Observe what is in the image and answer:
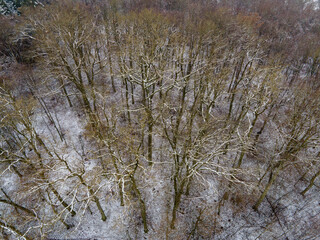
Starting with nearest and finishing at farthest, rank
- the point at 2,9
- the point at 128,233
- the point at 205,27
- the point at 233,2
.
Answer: the point at 128,233 < the point at 205,27 < the point at 2,9 < the point at 233,2

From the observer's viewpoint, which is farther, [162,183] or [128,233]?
[162,183]

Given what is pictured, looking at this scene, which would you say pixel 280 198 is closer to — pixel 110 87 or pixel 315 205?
pixel 315 205

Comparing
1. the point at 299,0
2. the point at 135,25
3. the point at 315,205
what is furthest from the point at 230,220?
the point at 299,0

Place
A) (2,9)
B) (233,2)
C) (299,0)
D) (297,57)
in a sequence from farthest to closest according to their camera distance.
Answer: (299,0)
(233,2)
(2,9)
(297,57)

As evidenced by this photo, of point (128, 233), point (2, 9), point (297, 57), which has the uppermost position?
point (2, 9)

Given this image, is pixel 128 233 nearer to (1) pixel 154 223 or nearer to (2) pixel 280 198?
(1) pixel 154 223

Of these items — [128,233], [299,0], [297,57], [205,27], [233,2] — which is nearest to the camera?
[128,233]

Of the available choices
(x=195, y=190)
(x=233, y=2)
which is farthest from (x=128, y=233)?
(x=233, y=2)

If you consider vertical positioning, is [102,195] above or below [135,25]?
below

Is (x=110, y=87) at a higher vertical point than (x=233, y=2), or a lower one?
lower
